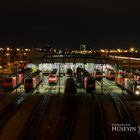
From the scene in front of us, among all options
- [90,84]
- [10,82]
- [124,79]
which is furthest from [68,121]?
[124,79]

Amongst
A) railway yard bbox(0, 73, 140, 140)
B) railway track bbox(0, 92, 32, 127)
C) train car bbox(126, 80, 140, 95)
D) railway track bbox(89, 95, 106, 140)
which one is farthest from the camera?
train car bbox(126, 80, 140, 95)

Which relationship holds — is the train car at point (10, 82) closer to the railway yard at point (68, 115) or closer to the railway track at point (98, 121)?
the railway yard at point (68, 115)

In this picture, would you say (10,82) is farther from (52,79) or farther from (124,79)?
(124,79)

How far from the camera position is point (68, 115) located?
122ft

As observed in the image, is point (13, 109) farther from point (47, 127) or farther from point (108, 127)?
point (108, 127)

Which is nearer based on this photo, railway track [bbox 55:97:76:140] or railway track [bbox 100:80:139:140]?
railway track [bbox 100:80:139:140]

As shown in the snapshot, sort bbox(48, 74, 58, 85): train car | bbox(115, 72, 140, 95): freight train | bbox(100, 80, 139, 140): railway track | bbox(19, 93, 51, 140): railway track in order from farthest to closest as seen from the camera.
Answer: bbox(48, 74, 58, 85): train car, bbox(115, 72, 140, 95): freight train, bbox(19, 93, 51, 140): railway track, bbox(100, 80, 139, 140): railway track

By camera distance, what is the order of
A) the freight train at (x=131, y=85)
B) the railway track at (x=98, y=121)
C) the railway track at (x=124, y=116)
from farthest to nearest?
the freight train at (x=131, y=85) → the railway track at (x=98, y=121) → the railway track at (x=124, y=116)

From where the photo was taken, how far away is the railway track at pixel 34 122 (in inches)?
1136

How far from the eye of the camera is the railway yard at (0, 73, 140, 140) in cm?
2947

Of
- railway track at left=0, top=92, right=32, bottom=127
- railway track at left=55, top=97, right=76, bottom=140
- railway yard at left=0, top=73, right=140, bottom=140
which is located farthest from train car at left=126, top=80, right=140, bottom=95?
railway track at left=0, top=92, right=32, bottom=127

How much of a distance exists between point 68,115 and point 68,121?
282 cm

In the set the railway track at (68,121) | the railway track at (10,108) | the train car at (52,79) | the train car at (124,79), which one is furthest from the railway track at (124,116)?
the train car at (52,79)

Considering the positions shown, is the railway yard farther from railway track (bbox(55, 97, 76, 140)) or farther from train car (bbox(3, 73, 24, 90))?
train car (bbox(3, 73, 24, 90))
